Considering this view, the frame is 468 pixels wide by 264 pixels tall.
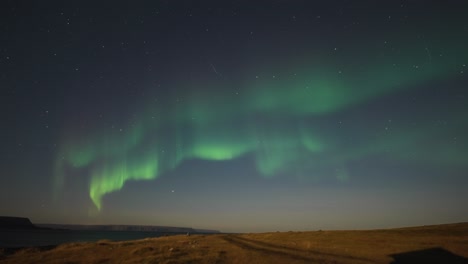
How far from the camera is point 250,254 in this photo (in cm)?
1986

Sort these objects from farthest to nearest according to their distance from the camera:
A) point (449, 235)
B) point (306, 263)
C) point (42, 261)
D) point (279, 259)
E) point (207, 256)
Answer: point (449, 235) → point (42, 261) → point (207, 256) → point (279, 259) → point (306, 263)

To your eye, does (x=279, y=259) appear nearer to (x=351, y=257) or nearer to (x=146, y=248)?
(x=351, y=257)

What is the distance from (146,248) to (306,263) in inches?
501

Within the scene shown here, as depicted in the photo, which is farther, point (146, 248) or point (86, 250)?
point (86, 250)

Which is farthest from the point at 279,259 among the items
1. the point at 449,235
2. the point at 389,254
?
the point at 449,235

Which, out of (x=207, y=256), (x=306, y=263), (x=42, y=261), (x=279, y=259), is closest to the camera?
(x=306, y=263)

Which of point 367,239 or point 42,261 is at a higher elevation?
point 367,239

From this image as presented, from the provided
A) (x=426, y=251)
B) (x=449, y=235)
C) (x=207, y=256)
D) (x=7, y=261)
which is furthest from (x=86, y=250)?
(x=449, y=235)

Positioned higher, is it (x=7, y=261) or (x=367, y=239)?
(x=367, y=239)

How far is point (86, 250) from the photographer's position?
25.4 meters

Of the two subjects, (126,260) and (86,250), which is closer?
(126,260)

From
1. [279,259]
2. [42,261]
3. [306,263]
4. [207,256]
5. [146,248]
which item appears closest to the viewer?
[306,263]

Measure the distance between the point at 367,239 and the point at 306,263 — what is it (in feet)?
34.7

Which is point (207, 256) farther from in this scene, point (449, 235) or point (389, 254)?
point (449, 235)
